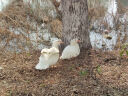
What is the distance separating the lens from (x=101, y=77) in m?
3.29

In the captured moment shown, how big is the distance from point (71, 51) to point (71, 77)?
65 cm

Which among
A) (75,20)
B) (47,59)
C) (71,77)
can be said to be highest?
(75,20)

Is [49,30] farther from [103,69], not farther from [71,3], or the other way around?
[103,69]

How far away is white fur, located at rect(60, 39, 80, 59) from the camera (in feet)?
12.5

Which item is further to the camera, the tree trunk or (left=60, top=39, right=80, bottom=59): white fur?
the tree trunk

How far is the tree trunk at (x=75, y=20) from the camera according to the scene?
12.9ft

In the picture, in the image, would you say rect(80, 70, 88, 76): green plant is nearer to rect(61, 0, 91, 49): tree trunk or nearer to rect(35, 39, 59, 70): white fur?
rect(35, 39, 59, 70): white fur

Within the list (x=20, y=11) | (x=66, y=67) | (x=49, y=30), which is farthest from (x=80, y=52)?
(x=20, y=11)

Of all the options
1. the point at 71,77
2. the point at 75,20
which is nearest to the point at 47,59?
the point at 71,77

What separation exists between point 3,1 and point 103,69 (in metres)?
6.62

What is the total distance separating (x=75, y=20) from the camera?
13.2 feet

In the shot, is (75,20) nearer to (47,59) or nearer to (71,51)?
(71,51)

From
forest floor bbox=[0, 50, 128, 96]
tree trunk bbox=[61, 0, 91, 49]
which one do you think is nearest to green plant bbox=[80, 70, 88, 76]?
forest floor bbox=[0, 50, 128, 96]

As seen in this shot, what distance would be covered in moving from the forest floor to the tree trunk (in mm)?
416
